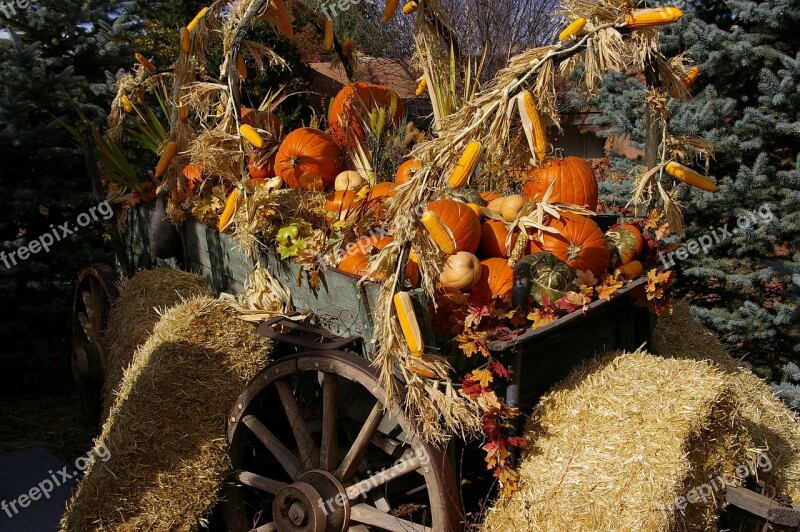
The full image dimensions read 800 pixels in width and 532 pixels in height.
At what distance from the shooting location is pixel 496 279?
9.80 feet

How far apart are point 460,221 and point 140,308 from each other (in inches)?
74.4

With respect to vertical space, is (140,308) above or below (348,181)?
below

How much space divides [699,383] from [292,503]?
166cm

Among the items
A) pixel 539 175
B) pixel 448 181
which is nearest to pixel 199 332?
pixel 448 181

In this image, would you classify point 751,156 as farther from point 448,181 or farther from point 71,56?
point 71,56

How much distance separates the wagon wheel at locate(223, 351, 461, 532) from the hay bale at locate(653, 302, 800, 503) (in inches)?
48.7

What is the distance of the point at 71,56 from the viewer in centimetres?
600

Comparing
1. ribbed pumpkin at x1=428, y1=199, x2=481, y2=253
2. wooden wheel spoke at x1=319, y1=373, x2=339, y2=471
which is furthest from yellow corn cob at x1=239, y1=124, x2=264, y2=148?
wooden wheel spoke at x1=319, y1=373, x2=339, y2=471

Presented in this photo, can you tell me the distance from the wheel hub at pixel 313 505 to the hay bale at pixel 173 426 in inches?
14.1

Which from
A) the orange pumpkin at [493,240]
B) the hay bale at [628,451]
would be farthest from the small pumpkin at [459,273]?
the hay bale at [628,451]

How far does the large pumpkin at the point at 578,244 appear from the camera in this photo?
3010mm

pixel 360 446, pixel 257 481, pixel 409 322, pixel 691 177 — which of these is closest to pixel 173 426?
pixel 257 481

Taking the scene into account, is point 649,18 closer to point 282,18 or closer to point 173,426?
point 282,18

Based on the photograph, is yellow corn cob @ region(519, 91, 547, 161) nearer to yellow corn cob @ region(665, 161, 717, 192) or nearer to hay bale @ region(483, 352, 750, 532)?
yellow corn cob @ region(665, 161, 717, 192)
